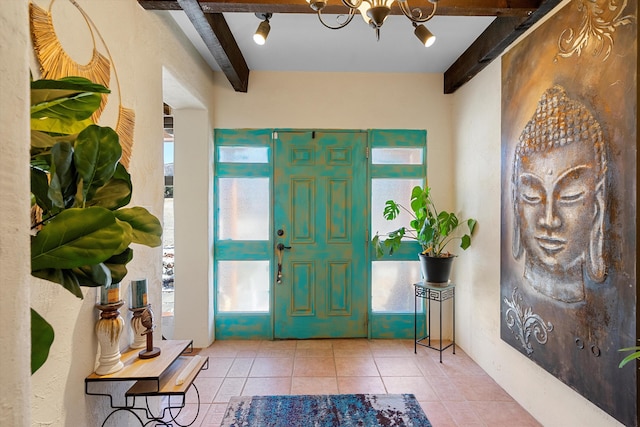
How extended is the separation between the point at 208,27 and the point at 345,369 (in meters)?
2.75

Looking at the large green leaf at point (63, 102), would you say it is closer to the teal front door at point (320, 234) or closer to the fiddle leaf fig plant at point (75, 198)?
the fiddle leaf fig plant at point (75, 198)

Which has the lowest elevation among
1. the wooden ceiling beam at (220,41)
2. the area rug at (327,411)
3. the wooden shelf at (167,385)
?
the area rug at (327,411)

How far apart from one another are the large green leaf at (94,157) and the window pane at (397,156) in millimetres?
2896

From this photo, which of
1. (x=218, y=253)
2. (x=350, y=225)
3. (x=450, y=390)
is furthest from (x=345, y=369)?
(x=218, y=253)

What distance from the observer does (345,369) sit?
2.82m

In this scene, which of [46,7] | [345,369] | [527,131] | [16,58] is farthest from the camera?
[345,369]

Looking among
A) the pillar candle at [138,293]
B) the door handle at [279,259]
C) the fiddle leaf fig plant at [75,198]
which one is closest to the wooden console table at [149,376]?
the pillar candle at [138,293]

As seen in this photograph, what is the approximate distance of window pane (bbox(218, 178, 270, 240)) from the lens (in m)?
3.46

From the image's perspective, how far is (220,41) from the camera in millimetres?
2381

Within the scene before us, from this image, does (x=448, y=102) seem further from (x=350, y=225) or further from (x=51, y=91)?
(x=51, y=91)

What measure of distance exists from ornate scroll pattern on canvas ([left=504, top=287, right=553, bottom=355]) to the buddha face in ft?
1.02

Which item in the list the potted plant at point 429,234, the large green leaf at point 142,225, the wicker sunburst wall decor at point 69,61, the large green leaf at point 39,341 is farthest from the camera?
the potted plant at point 429,234

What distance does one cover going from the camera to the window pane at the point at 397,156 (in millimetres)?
3473

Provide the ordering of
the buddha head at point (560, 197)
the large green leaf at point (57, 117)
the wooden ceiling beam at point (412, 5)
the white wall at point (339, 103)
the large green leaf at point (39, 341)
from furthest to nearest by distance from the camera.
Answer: the white wall at point (339, 103)
the wooden ceiling beam at point (412, 5)
the buddha head at point (560, 197)
the large green leaf at point (57, 117)
the large green leaf at point (39, 341)
